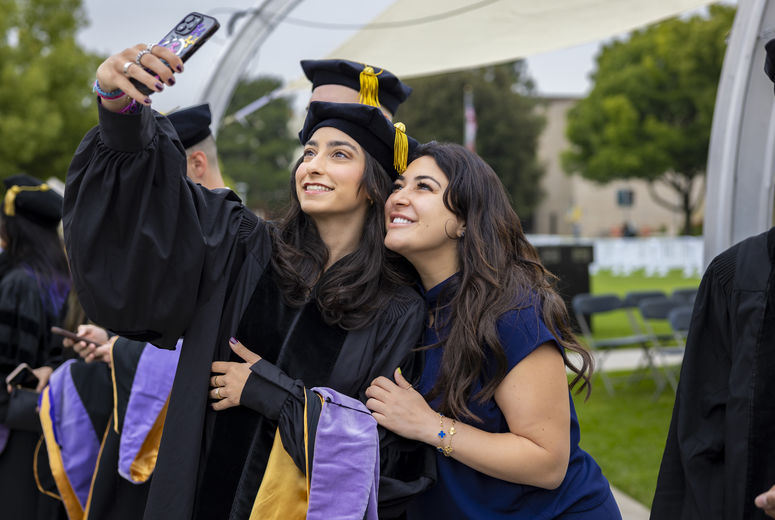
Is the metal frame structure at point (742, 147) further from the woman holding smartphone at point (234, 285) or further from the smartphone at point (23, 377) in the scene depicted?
the smartphone at point (23, 377)

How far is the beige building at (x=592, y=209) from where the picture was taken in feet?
174

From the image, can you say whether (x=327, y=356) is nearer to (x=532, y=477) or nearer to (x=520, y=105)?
(x=532, y=477)

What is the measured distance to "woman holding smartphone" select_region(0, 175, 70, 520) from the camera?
3398 mm

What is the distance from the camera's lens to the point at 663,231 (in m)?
50.6

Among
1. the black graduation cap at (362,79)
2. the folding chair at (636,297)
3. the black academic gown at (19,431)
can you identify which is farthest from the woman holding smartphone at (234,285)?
the folding chair at (636,297)

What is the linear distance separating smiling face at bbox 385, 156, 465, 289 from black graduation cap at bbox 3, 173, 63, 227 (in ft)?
6.82

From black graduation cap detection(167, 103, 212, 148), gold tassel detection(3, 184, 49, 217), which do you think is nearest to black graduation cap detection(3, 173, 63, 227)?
gold tassel detection(3, 184, 49, 217)

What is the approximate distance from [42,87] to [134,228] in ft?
59.2

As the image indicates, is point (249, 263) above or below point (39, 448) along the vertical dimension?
above

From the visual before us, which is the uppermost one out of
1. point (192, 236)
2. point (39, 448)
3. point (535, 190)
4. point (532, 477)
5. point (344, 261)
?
point (192, 236)

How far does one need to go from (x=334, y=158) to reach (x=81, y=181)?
77 cm

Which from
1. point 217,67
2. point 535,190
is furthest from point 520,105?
point 217,67

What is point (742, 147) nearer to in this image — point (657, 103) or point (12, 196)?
point (12, 196)

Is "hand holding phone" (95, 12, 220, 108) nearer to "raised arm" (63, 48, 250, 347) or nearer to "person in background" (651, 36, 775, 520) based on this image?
"raised arm" (63, 48, 250, 347)
